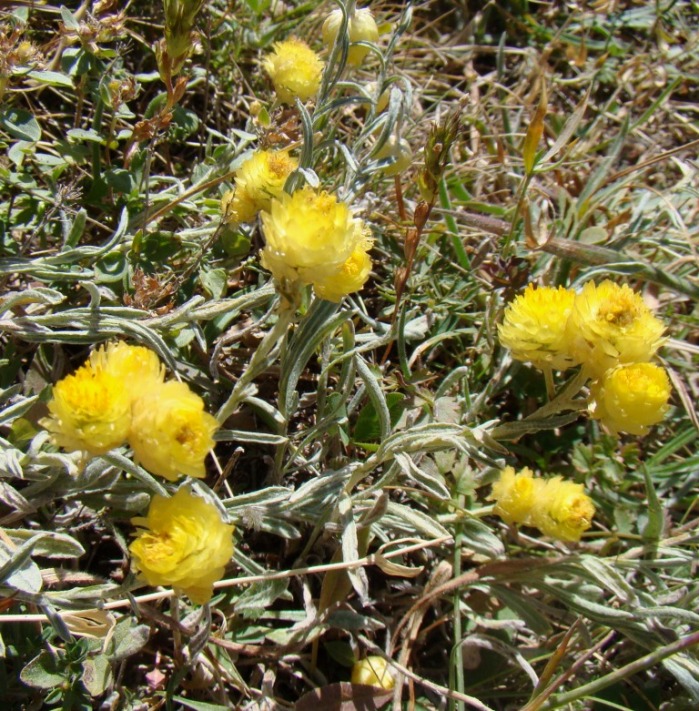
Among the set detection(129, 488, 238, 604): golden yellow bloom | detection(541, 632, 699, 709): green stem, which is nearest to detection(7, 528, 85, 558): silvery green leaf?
detection(129, 488, 238, 604): golden yellow bloom

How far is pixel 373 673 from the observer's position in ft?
6.24

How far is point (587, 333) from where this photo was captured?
5.23ft

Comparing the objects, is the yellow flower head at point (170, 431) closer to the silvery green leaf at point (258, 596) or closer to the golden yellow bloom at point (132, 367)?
the golden yellow bloom at point (132, 367)

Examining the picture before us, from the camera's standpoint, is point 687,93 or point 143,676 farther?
point 687,93

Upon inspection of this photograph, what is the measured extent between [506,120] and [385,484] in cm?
195

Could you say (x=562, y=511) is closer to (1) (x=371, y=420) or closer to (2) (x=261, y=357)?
(1) (x=371, y=420)

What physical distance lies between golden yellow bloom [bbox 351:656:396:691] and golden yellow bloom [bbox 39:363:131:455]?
1.01 metres

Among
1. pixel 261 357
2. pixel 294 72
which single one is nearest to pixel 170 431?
pixel 261 357

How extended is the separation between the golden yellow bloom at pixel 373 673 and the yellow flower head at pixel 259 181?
1.18 meters

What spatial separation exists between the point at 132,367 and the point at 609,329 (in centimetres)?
96

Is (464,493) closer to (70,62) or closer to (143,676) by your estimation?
(143,676)

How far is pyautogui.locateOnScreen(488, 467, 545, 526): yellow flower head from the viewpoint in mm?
1748

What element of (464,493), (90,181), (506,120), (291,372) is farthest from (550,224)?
Result: (90,181)

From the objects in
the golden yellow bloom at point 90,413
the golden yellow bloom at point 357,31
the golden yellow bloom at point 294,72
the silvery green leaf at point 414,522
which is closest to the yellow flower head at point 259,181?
the golden yellow bloom at point 294,72
